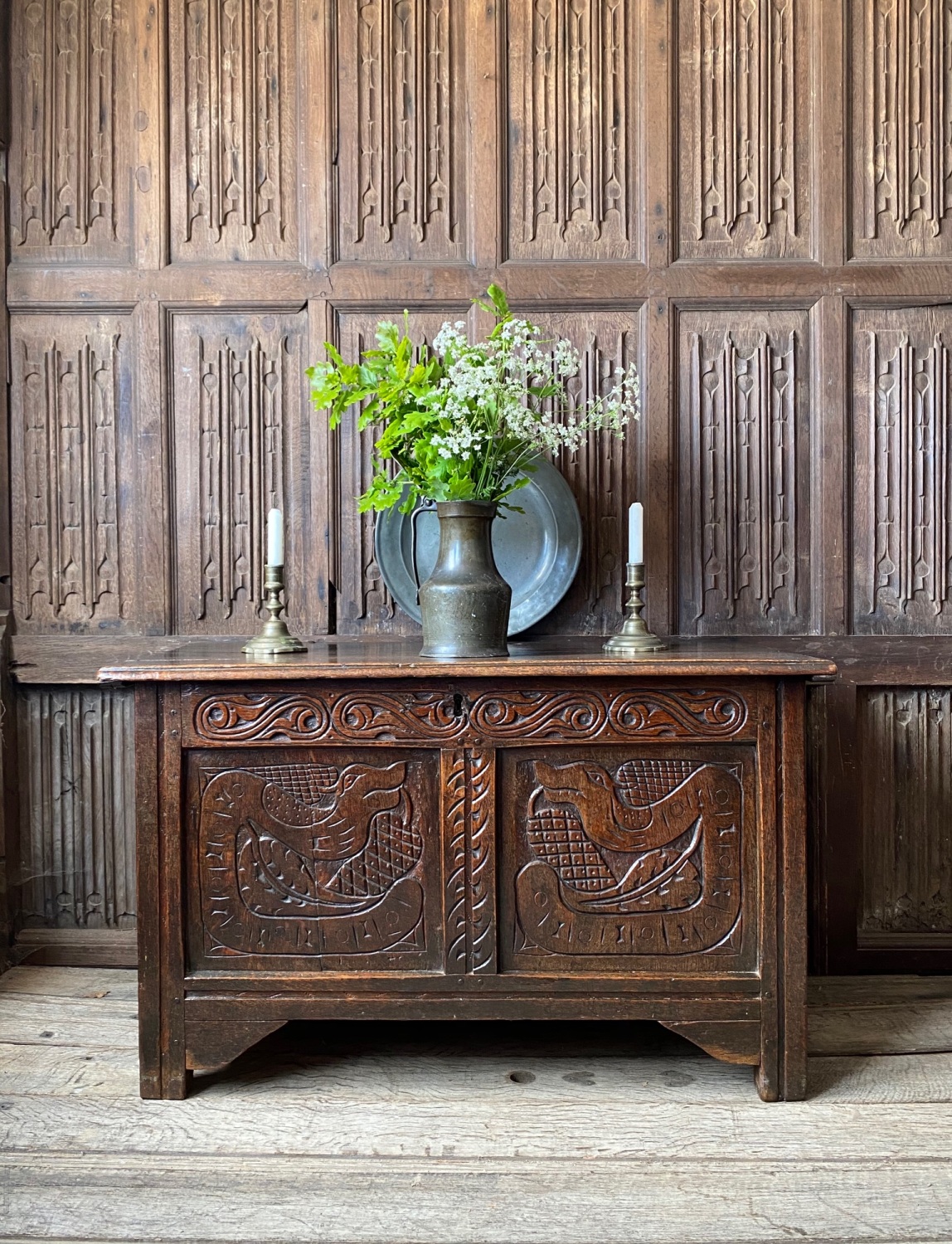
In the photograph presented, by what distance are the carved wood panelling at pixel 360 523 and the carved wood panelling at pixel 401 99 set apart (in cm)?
29

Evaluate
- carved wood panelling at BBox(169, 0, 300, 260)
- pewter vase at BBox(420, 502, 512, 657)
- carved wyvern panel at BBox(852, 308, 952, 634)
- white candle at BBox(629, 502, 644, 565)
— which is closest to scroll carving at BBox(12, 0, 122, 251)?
carved wood panelling at BBox(169, 0, 300, 260)

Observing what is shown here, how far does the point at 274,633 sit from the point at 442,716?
48cm

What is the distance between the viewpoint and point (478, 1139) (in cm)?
182

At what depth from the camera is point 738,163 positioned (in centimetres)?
265

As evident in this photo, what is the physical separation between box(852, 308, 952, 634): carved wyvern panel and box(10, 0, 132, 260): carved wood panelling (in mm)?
2116

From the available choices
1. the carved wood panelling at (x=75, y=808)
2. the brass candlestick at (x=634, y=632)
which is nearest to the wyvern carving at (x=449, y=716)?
the brass candlestick at (x=634, y=632)

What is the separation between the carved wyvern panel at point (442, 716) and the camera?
1.97m

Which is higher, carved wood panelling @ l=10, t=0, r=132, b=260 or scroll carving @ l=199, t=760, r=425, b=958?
carved wood panelling @ l=10, t=0, r=132, b=260

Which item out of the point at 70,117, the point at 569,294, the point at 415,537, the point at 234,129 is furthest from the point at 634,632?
the point at 70,117

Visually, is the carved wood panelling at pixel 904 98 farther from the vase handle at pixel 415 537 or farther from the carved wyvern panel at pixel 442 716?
the carved wyvern panel at pixel 442 716

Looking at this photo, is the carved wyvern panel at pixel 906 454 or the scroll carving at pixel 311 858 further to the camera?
the carved wyvern panel at pixel 906 454

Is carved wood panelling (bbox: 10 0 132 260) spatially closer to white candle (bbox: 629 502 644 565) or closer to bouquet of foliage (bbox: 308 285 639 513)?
bouquet of foliage (bbox: 308 285 639 513)

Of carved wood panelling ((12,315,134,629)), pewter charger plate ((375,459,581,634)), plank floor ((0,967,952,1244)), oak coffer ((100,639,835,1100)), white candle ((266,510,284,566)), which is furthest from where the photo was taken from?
carved wood panelling ((12,315,134,629))

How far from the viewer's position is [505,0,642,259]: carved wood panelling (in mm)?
2635
